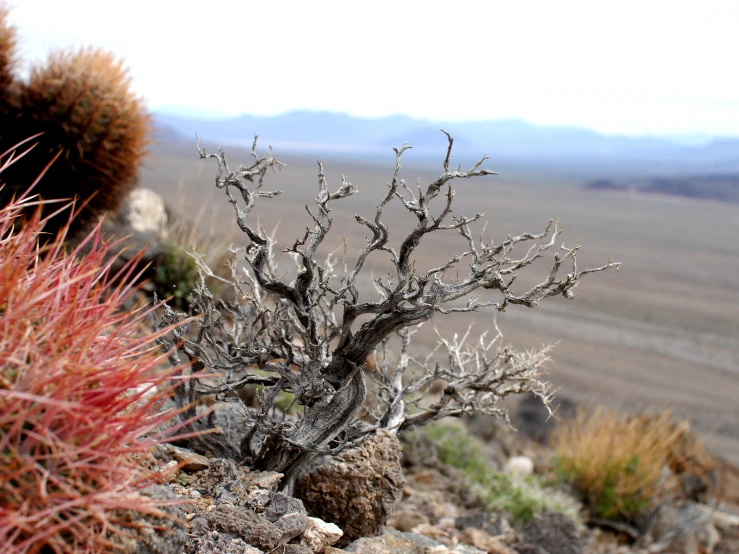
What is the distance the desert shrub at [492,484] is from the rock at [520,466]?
10.6 inches

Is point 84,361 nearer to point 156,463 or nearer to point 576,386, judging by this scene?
point 156,463

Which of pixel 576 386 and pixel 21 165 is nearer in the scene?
pixel 21 165

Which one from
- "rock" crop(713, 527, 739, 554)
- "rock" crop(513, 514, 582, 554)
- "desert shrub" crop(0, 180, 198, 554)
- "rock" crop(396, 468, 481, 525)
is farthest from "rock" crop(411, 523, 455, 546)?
"rock" crop(713, 527, 739, 554)

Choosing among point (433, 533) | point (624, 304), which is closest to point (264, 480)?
point (433, 533)

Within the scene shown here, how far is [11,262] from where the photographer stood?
190 centimetres

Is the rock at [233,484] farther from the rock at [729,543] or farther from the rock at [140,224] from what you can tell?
the rock at [729,543]

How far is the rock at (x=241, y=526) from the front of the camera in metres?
2.25

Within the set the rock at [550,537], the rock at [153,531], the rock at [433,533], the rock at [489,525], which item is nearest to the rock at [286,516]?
the rock at [153,531]

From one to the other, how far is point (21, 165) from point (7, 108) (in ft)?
1.83

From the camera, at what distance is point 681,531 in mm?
6152

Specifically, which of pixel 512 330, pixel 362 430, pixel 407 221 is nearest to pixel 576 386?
pixel 512 330

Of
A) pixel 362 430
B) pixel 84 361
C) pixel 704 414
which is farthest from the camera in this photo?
pixel 704 414

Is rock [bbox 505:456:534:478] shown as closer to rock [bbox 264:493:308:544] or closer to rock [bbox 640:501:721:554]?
rock [bbox 640:501:721:554]

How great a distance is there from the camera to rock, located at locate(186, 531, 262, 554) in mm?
2113
